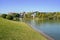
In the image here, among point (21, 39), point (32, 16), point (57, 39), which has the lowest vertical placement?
point (32, 16)

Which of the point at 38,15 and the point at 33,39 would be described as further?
the point at 38,15

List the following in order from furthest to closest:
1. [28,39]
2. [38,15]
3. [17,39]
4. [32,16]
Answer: [32,16] < [38,15] < [28,39] < [17,39]

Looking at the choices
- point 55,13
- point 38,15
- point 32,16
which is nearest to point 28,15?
point 32,16

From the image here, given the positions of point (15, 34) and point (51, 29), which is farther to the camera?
point (51, 29)

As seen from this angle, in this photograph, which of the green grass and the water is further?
the water

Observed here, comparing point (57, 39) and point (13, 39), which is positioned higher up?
point (13, 39)

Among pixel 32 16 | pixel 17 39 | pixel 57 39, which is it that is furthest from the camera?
pixel 32 16

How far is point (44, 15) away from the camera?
16188 cm

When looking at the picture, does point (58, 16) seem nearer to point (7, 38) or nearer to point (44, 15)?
point (44, 15)

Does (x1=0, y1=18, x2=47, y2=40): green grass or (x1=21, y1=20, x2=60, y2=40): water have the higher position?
(x1=0, y1=18, x2=47, y2=40): green grass

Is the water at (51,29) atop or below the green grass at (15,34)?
below

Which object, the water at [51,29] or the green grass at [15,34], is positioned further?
the water at [51,29]

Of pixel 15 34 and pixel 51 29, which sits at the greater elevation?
pixel 15 34

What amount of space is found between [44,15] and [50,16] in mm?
8827
